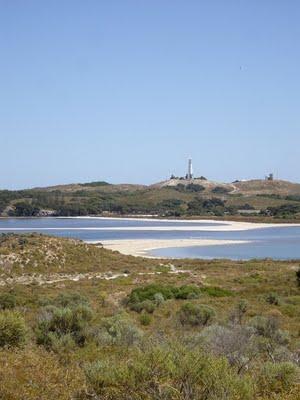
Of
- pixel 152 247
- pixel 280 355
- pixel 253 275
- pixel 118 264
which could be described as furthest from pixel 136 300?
pixel 152 247

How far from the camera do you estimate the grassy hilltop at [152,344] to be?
277 inches

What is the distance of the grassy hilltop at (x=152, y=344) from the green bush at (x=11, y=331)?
2cm

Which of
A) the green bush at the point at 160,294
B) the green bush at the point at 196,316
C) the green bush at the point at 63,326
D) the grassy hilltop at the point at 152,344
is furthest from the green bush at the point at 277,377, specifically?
the green bush at the point at 160,294

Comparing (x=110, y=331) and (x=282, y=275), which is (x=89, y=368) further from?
(x=282, y=275)

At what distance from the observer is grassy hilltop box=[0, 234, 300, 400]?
23.1ft

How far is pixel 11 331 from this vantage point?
12102mm

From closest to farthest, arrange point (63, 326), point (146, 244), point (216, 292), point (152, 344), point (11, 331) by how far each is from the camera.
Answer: point (152, 344) → point (11, 331) → point (63, 326) → point (216, 292) → point (146, 244)

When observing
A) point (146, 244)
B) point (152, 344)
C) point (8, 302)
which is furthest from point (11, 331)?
point (146, 244)

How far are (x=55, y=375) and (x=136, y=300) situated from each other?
19116 millimetres

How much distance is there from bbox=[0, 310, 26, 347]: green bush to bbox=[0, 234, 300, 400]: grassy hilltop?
0.08 feet

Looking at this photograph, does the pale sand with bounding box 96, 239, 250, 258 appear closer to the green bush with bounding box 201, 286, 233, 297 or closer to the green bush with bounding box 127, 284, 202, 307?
the green bush with bounding box 201, 286, 233, 297

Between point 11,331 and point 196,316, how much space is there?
29.8 ft

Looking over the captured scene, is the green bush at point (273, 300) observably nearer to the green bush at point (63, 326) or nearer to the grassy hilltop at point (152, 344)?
the grassy hilltop at point (152, 344)

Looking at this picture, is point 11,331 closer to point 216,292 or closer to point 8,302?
point 8,302
